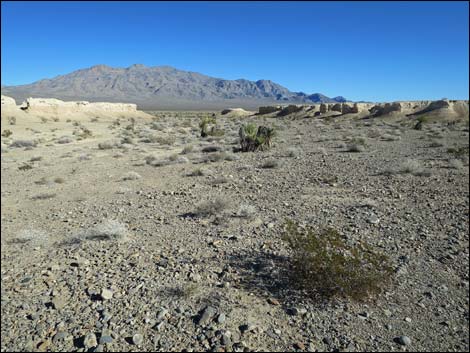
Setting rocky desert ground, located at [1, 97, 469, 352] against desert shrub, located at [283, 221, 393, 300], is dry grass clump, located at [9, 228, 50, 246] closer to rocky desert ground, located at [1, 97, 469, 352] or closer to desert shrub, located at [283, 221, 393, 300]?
rocky desert ground, located at [1, 97, 469, 352]

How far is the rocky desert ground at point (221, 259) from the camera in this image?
12.7ft

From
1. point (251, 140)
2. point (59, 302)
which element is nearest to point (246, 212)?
Answer: point (59, 302)

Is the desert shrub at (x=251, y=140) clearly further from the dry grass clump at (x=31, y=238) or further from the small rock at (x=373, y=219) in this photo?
the dry grass clump at (x=31, y=238)

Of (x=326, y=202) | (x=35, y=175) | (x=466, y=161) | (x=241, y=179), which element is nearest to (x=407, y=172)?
(x=466, y=161)

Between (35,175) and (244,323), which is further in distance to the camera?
(35,175)

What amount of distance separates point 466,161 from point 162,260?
41.9ft

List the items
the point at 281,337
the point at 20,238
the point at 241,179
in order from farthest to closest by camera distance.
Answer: the point at 241,179 < the point at 20,238 < the point at 281,337

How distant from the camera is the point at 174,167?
45.6 feet

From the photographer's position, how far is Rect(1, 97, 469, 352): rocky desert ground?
152 inches

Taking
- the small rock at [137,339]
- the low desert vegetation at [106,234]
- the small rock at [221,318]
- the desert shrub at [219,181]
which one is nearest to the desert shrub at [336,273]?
the small rock at [221,318]

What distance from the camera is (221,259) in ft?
18.3

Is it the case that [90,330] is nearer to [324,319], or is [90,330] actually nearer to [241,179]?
[324,319]

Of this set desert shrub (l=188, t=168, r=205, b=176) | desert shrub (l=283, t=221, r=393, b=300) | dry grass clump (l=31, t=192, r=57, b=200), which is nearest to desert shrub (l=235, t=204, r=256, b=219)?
desert shrub (l=283, t=221, r=393, b=300)

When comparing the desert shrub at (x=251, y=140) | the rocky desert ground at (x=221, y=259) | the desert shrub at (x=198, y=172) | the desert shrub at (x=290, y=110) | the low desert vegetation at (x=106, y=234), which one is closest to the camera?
the rocky desert ground at (x=221, y=259)
